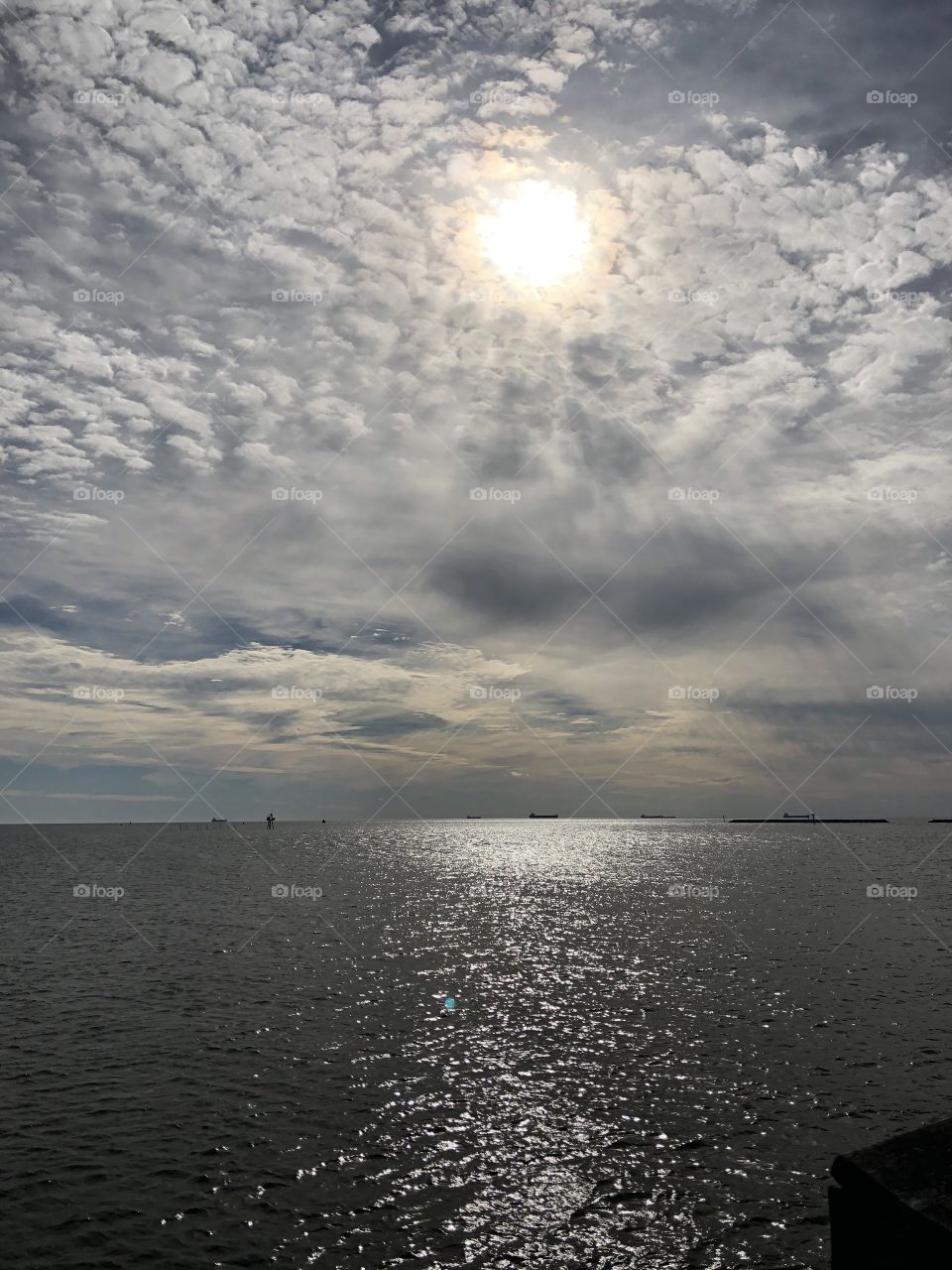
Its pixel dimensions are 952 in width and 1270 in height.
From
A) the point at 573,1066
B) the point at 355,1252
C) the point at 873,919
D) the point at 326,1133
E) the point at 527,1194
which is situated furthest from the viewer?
the point at 873,919

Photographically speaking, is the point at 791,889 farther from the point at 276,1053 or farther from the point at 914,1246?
the point at 914,1246

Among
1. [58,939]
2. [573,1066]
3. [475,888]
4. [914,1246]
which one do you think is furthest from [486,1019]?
[475,888]

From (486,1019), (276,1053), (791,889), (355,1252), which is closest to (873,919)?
(791,889)

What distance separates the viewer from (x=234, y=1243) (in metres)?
14.9

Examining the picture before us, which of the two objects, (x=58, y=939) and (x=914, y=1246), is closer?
(x=914, y=1246)

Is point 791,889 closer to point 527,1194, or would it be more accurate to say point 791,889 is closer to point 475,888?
point 475,888

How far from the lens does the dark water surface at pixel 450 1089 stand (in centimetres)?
1545

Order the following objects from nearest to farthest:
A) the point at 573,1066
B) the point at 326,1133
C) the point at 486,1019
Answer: the point at 326,1133 < the point at 573,1066 < the point at 486,1019

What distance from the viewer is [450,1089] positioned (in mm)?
23281

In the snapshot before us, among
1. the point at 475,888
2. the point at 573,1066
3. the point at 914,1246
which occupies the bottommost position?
the point at 475,888

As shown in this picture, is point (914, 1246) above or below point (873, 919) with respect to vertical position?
above

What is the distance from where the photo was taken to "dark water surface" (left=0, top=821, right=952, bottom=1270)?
1545 centimetres

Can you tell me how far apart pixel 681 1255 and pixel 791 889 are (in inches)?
3040

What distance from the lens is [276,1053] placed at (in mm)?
26500
